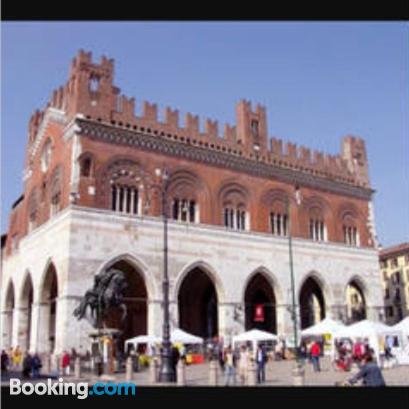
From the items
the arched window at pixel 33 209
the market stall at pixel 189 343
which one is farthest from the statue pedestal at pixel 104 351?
the arched window at pixel 33 209

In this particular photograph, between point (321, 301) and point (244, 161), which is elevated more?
point (244, 161)

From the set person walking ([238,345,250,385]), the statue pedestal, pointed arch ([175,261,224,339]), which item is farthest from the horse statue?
pointed arch ([175,261,224,339])

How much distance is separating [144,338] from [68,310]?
3.28 meters

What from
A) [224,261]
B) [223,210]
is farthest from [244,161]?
[224,261]

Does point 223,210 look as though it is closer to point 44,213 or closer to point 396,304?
point 44,213

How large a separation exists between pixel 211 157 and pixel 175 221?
4287mm

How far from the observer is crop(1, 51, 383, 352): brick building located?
24.0m

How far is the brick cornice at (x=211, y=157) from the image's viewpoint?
2494 cm

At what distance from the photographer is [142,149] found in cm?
2597

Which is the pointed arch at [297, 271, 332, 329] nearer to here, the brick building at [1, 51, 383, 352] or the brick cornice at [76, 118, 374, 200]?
the brick building at [1, 51, 383, 352]

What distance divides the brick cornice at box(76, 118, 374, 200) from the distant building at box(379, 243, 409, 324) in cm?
1540

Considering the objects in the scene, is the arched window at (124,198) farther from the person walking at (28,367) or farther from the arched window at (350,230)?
the arched window at (350,230)

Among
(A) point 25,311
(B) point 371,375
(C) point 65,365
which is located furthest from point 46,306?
(B) point 371,375

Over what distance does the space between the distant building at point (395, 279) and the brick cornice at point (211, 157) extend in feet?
50.5
